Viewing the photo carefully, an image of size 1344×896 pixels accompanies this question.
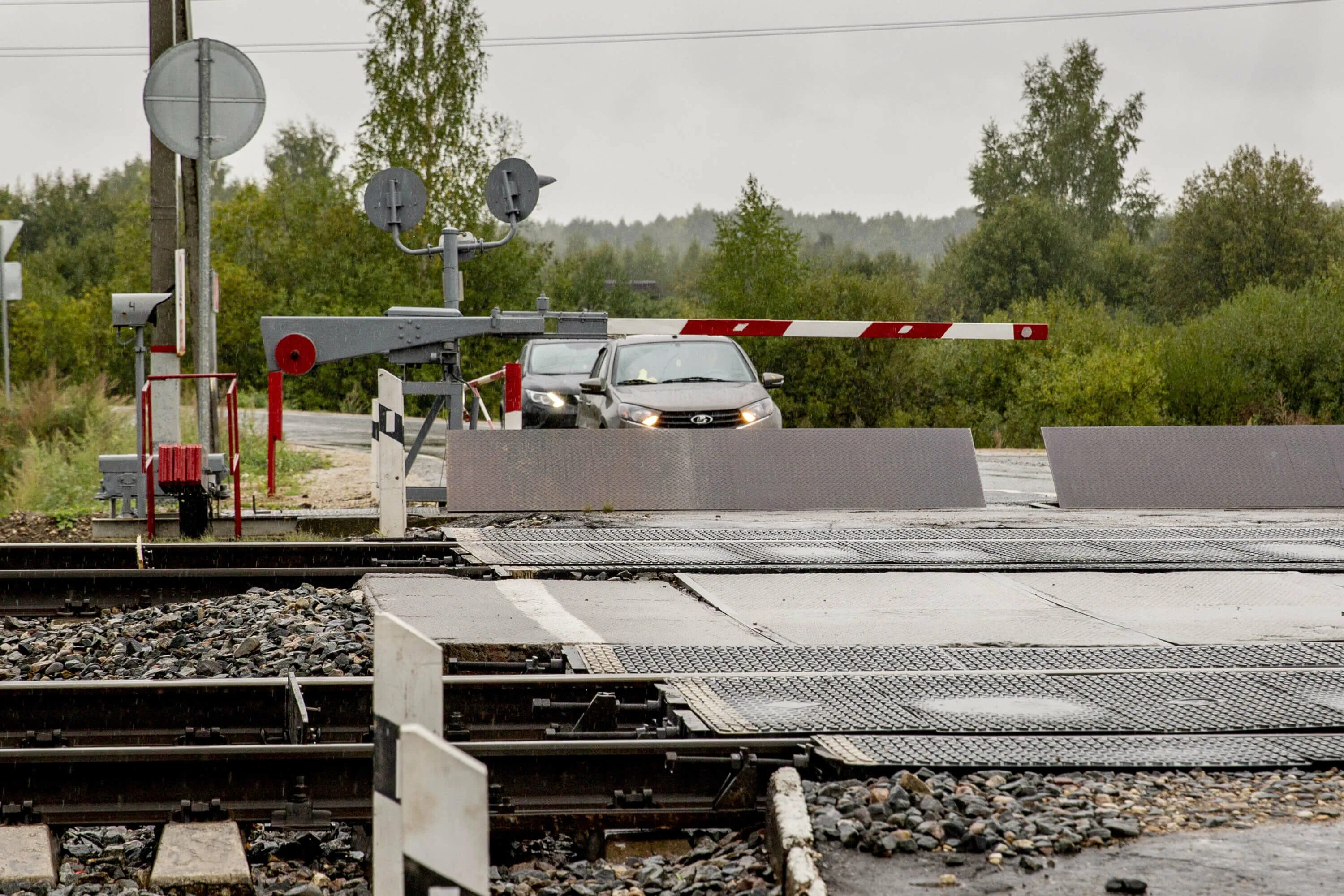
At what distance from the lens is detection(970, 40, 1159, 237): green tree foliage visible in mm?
72938

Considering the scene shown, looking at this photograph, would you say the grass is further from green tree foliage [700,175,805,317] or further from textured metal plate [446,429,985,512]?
green tree foliage [700,175,805,317]

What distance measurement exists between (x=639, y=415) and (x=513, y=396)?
6.32 feet

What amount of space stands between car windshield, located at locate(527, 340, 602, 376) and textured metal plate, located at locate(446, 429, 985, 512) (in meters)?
8.09

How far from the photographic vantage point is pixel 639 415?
571 inches

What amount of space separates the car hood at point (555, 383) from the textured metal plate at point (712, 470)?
720 centimetres

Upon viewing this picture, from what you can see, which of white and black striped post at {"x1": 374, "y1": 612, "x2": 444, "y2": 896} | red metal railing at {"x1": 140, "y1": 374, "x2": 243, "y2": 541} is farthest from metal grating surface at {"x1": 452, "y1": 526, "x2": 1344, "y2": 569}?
white and black striped post at {"x1": 374, "y1": 612, "x2": 444, "y2": 896}

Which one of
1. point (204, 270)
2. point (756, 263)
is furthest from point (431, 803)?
point (756, 263)

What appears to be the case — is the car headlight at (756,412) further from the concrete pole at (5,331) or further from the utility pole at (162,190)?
the concrete pole at (5,331)

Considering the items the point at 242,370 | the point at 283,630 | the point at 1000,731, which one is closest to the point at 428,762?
the point at 1000,731

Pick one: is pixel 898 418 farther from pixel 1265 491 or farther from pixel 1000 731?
pixel 1000 731

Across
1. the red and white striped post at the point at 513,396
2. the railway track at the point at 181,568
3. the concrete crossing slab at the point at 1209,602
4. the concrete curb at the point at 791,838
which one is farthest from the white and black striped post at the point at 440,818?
the red and white striped post at the point at 513,396

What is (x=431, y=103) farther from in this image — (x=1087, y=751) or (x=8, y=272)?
(x=1087, y=751)

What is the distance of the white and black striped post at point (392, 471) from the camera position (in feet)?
36.1

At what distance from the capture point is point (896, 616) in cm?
764
